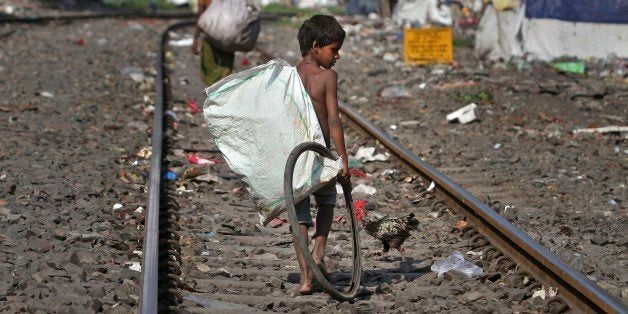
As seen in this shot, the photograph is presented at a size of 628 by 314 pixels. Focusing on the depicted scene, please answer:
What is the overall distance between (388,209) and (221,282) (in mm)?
2484

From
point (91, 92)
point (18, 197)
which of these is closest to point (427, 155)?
point (18, 197)

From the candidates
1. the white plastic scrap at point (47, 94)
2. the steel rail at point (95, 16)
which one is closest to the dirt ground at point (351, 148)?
the white plastic scrap at point (47, 94)

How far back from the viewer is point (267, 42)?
2477cm

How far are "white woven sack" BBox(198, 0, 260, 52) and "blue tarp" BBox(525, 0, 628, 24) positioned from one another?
8.74 meters

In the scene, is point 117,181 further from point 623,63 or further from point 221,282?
point 623,63

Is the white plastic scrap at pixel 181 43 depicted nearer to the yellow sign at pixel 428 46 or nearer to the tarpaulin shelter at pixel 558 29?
the yellow sign at pixel 428 46

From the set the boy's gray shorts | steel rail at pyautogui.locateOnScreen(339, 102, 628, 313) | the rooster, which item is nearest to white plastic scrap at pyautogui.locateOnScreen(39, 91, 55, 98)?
steel rail at pyautogui.locateOnScreen(339, 102, 628, 313)

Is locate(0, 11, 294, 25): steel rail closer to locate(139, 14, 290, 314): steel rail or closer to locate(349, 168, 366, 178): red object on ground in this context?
locate(139, 14, 290, 314): steel rail

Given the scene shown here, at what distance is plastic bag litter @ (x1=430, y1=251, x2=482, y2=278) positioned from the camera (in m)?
6.04

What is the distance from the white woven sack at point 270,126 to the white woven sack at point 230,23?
4.80 m

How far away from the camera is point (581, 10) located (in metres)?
17.6

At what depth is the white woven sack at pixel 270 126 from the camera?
5.41m

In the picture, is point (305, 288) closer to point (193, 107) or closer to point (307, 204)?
point (307, 204)

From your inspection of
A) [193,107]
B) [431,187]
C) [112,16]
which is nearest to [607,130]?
[431,187]
